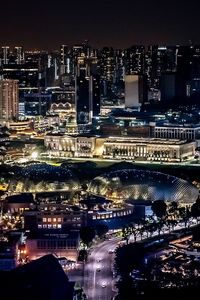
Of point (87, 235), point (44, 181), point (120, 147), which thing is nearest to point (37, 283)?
point (87, 235)

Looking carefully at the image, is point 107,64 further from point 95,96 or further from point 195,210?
point 195,210

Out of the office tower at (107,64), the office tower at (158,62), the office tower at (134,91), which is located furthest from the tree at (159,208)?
the office tower at (107,64)

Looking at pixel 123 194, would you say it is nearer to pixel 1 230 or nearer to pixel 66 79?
pixel 1 230

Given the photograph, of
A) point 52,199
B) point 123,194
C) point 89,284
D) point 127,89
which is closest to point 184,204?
point 123,194

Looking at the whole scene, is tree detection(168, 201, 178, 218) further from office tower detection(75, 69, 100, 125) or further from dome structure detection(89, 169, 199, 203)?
office tower detection(75, 69, 100, 125)

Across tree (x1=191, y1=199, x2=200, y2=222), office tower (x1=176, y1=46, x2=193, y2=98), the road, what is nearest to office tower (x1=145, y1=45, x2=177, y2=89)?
office tower (x1=176, y1=46, x2=193, y2=98)

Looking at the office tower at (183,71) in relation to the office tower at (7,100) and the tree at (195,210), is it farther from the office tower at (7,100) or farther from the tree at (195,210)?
the tree at (195,210)
